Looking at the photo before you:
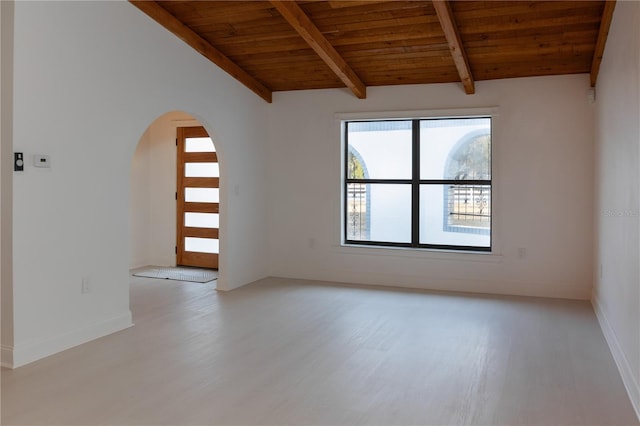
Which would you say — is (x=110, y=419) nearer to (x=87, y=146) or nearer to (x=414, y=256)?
(x=87, y=146)

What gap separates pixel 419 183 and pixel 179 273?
3.42 meters

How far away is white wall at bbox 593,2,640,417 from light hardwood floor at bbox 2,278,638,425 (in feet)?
0.72

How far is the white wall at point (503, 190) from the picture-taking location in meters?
5.18

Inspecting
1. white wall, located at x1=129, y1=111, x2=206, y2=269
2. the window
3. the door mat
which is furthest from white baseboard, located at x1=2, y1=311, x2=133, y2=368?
white wall, located at x1=129, y1=111, x2=206, y2=269

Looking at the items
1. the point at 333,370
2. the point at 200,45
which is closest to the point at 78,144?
the point at 200,45

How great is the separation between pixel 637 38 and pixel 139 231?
21.4 feet

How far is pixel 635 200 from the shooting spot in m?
2.75

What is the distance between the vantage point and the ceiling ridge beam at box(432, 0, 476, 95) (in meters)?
3.86

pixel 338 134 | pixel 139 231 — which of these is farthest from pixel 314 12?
pixel 139 231

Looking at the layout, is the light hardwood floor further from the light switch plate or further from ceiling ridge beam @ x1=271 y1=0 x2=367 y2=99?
ceiling ridge beam @ x1=271 y1=0 x2=367 y2=99

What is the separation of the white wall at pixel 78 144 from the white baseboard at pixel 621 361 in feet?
12.0

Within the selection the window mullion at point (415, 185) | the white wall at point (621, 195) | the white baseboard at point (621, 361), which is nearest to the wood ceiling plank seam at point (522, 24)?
the white wall at point (621, 195)

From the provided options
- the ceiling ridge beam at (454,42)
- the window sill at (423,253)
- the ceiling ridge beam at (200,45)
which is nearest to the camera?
the ceiling ridge beam at (454,42)

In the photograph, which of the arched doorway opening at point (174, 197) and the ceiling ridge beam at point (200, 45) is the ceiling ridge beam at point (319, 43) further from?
the arched doorway opening at point (174, 197)
